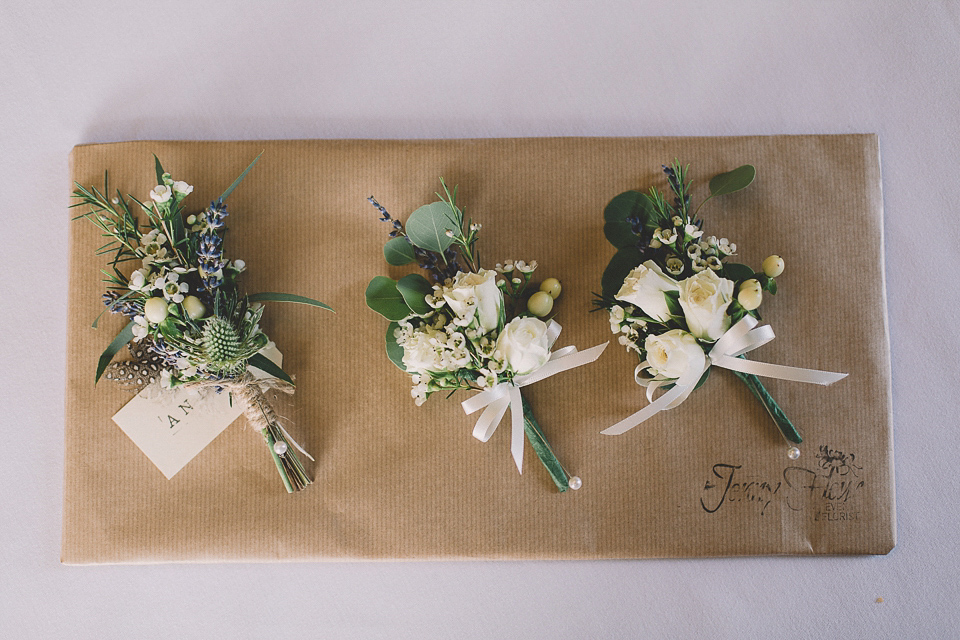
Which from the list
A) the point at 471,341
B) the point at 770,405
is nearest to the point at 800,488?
the point at 770,405

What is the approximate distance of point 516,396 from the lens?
1.02 meters

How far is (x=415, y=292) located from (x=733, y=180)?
2.14ft

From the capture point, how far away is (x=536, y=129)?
117cm

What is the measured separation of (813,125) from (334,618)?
4.73 ft

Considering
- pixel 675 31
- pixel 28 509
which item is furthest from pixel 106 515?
pixel 675 31

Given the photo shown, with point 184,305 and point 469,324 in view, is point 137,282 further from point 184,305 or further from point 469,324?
point 469,324

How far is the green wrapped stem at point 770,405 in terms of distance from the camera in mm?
1074

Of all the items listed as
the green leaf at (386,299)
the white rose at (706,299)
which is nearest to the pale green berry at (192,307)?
the green leaf at (386,299)

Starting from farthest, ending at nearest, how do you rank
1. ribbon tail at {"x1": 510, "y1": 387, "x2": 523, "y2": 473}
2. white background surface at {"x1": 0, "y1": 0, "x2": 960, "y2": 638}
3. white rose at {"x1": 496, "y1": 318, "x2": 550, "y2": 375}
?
1. white background surface at {"x1": 0, "y1": 0, "x2": 960, "y2": 638}
2. ribbon tail at {"x1": 510, "y1": 387, "x2": 523, "y2": 473}
3. white rose at {"x1": 496, "y1": 318, "x2": 550, "y2": 375}

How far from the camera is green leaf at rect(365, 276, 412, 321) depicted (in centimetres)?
103

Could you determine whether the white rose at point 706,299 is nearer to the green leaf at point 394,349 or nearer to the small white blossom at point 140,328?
the green leaf at point 394,349

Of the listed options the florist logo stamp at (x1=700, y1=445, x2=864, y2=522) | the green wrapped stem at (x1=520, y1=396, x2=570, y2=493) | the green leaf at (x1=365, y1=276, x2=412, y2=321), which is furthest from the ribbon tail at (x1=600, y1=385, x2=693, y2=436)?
the green leaf at (x1=365, y1=276, x2=412, y2=321)

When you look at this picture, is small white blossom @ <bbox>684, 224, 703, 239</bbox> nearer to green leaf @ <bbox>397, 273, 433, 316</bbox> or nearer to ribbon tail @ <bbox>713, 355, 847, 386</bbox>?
ribbon tail @ <bbox>713, 355, 847, 386</bbox>

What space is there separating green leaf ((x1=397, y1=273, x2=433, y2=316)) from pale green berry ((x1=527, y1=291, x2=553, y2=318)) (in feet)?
0.63
